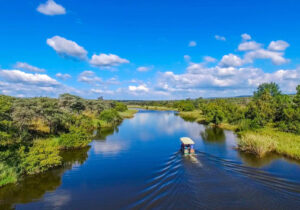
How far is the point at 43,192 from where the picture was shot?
13602 mm

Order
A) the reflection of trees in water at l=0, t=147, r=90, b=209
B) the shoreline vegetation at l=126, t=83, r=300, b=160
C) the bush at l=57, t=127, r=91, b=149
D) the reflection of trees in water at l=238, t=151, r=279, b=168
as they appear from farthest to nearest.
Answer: the bush at l=57, t=127, r=91, b=149, the shoreline vegetation at l=126, t=83, r=300, b=160, the reflection of trees in water at l=238, t=151, r=279, b=168, the reflection of trees in water at l=0, t=147, r=90, b=209

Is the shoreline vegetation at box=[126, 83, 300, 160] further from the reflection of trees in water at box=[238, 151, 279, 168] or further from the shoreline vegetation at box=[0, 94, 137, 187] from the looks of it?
the shoreline vegetation at box=[0, 94, 137, 187]

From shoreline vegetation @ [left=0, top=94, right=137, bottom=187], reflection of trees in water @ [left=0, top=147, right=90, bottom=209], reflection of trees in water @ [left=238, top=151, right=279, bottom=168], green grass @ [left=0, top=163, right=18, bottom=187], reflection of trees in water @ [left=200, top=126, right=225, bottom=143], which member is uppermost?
shoreline vegetation @ [left=0, top=94, right=137, bottom=187]

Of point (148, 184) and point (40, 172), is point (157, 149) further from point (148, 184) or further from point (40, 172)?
point (40, 172)

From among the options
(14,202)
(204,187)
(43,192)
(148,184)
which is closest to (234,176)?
(204,187)

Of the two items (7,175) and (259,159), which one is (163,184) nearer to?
(7,175)

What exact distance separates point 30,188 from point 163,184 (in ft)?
34.2

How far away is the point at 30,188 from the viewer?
554 inches

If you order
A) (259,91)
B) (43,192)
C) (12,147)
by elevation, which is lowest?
(43,192)

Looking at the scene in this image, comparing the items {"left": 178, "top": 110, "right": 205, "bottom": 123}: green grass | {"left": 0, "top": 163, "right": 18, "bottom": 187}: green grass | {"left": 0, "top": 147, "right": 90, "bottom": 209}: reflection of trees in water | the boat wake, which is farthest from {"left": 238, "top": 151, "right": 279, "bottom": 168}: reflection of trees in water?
{"left": 178, "top": 110, "right": 205, "bottom": 123}: green grass

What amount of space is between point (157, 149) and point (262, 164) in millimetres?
12699

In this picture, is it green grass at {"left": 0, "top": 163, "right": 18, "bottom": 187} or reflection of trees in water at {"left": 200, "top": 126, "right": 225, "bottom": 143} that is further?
reflection of trees in water at {"left": 200, "top": 126, "right": 225, "bottom": 143}

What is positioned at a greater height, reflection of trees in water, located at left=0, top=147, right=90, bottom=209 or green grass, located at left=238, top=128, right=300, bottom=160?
green grass, located at left=238, top=128, right=300, bottom=160

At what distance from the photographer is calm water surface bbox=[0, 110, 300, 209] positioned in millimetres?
11641
